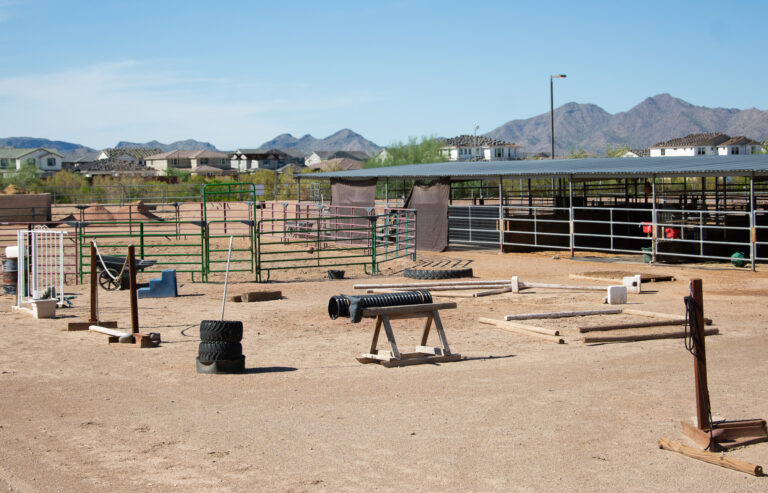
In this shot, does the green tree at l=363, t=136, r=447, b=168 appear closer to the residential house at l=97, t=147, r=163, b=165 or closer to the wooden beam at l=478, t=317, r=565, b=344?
the wooden beam at l=478, t=317, r=565, b=344

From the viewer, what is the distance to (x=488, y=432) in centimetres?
648

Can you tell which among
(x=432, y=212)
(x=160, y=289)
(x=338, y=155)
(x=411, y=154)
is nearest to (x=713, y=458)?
(x=160, y=289)

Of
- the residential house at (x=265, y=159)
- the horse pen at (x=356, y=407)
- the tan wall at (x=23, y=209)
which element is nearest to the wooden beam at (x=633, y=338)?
the horse pen at (x=356, y=407)

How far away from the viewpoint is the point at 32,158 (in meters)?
121

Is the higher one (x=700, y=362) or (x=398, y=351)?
(x=700, y=362)

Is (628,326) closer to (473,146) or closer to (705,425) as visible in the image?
(705,425)

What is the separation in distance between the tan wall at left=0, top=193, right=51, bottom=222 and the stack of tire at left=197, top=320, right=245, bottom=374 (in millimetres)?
23807

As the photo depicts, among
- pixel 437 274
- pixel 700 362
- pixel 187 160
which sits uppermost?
pixel 187 160

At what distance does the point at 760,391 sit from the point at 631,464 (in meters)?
2.70

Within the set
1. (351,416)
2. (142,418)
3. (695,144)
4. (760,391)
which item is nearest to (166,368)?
(142,418)

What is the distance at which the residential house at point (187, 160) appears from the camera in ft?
461

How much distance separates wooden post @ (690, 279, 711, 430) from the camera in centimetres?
603

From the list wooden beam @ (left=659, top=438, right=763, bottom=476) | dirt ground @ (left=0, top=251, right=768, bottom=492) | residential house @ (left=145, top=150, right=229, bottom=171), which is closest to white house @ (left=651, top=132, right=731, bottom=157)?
residential house @ (left=145, top=150, right=229, bottom=171)

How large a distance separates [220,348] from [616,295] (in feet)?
23.9
